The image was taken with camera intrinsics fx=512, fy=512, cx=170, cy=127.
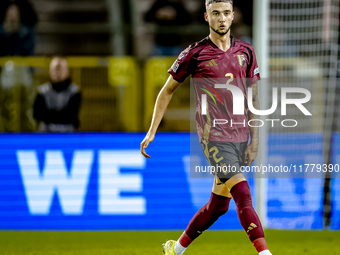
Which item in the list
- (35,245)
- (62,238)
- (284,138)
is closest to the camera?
(35,245)

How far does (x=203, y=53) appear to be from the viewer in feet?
12.3

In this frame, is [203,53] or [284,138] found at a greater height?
[203,53]

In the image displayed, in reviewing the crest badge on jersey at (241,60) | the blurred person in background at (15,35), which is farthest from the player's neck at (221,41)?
the blurred person in background at (15,35)

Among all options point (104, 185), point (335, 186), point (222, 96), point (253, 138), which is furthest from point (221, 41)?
point (335, 186)

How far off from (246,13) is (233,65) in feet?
9.18

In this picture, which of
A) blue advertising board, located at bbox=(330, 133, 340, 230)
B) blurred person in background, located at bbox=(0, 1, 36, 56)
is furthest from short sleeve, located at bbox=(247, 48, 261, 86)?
blurred person in background, located at bbox=(0, 1, 36, 56)

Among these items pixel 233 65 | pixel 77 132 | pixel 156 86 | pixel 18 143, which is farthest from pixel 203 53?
pixel 18 143

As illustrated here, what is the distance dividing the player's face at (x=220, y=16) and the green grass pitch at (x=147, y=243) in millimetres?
2155

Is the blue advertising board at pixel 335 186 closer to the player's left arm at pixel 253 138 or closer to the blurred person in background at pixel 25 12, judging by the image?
the player's left arm at pixel 253 138

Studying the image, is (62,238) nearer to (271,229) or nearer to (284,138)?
(271,229)

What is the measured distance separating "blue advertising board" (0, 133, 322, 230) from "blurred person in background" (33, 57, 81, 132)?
0.62 feet

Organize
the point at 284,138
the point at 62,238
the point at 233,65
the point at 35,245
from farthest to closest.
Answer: the point at 284,138 < the point at 62,238 < the point at 35,245 < the point at 233,65

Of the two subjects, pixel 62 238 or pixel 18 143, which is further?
pixel 18 143

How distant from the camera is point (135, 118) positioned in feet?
20.3
